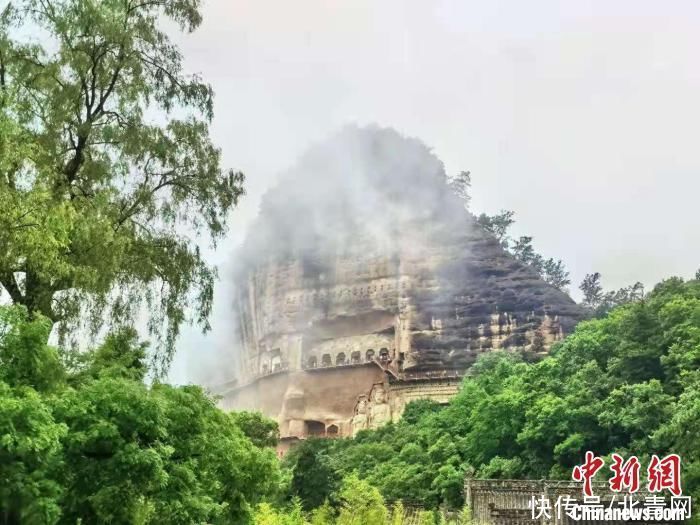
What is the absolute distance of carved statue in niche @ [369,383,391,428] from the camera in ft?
106

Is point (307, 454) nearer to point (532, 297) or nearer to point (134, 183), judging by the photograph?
point (134, 183)

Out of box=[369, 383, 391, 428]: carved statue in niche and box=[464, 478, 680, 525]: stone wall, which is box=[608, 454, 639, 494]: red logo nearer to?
box=[464, 478, 680, 525]: stone wall

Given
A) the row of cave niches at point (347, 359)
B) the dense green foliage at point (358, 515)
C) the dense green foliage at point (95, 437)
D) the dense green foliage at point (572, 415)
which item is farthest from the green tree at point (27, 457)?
the row of cave niches at point (347, 359)

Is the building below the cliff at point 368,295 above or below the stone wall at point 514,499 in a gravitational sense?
above

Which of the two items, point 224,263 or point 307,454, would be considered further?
point 224,263

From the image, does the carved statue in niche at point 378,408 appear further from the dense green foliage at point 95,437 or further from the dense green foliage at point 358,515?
the dense green foliage at point 95,437

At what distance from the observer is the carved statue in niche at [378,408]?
32.4 metres

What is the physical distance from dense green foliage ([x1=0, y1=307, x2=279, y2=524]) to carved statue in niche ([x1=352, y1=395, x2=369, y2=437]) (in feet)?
85.0

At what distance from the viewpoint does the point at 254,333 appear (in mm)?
39562

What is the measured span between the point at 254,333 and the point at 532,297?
1423cm

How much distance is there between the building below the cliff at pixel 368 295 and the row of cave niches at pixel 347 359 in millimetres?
58

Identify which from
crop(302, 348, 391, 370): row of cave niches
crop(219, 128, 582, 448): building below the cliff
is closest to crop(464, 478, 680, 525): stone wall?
crop(219, 128, 582, 448): building below the cliff

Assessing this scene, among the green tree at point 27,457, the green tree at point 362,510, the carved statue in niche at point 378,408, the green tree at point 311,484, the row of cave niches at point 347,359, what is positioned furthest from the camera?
the row of cave niches at point 347,359

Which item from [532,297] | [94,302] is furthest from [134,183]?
[532,297]
